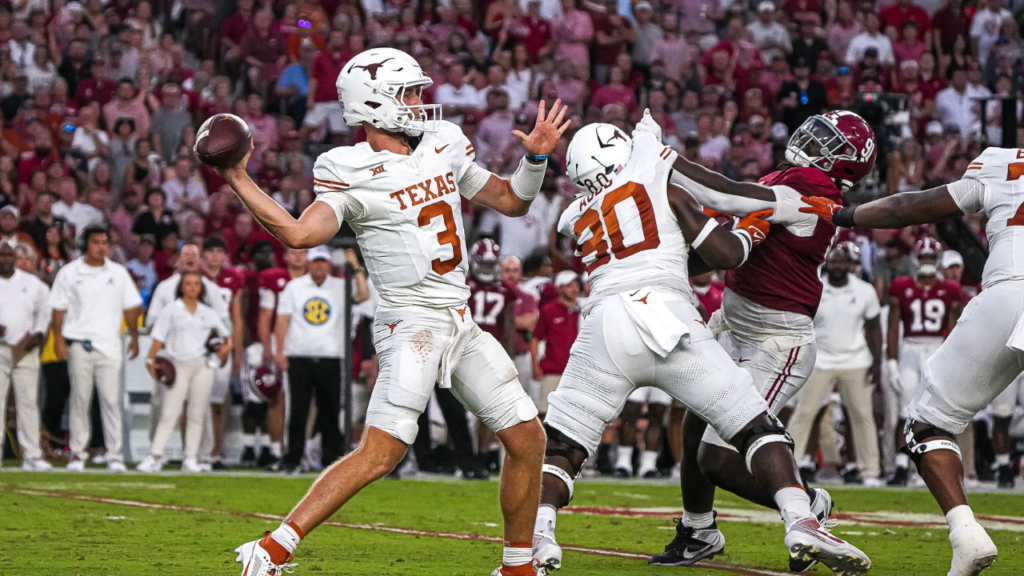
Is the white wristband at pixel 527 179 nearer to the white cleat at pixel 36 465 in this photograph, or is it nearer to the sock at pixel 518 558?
the sock at pixel 518 558

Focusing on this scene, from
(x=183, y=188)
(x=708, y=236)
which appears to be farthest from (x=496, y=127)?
(x=708, y=236)

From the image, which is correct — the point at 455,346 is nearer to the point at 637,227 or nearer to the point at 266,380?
the point at 637,227

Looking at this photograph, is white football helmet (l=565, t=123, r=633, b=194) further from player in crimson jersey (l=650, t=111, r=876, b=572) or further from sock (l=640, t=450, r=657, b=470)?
sock (l=640, t=450, r=657, b=470)

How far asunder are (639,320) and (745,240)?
2.09 feet

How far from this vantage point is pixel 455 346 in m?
5.36

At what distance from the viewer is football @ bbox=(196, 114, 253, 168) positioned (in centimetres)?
495

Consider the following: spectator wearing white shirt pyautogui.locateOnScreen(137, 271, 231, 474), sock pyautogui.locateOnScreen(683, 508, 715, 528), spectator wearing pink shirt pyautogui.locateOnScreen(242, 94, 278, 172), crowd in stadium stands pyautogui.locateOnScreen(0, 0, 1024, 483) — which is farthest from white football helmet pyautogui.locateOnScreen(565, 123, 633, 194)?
spectator wearing pink shirt pyautogui.locateOnScreen(242, 94, 278, 172)

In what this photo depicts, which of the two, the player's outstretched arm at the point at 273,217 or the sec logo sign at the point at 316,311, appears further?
the sec logo sign at the point at 316,311

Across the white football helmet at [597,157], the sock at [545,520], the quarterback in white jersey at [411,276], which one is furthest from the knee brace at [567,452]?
the white football helmet at [597,157]

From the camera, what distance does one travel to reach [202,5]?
1808 centimetres

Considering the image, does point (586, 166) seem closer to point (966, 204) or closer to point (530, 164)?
point (530, 164)

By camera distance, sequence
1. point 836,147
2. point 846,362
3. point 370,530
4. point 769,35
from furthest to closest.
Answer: point 769,35, point 846,362, point 370,530, point 836,147

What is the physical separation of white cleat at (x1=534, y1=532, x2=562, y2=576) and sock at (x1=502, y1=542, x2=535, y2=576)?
0.11 m

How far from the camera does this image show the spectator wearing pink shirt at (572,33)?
55.9 feet
